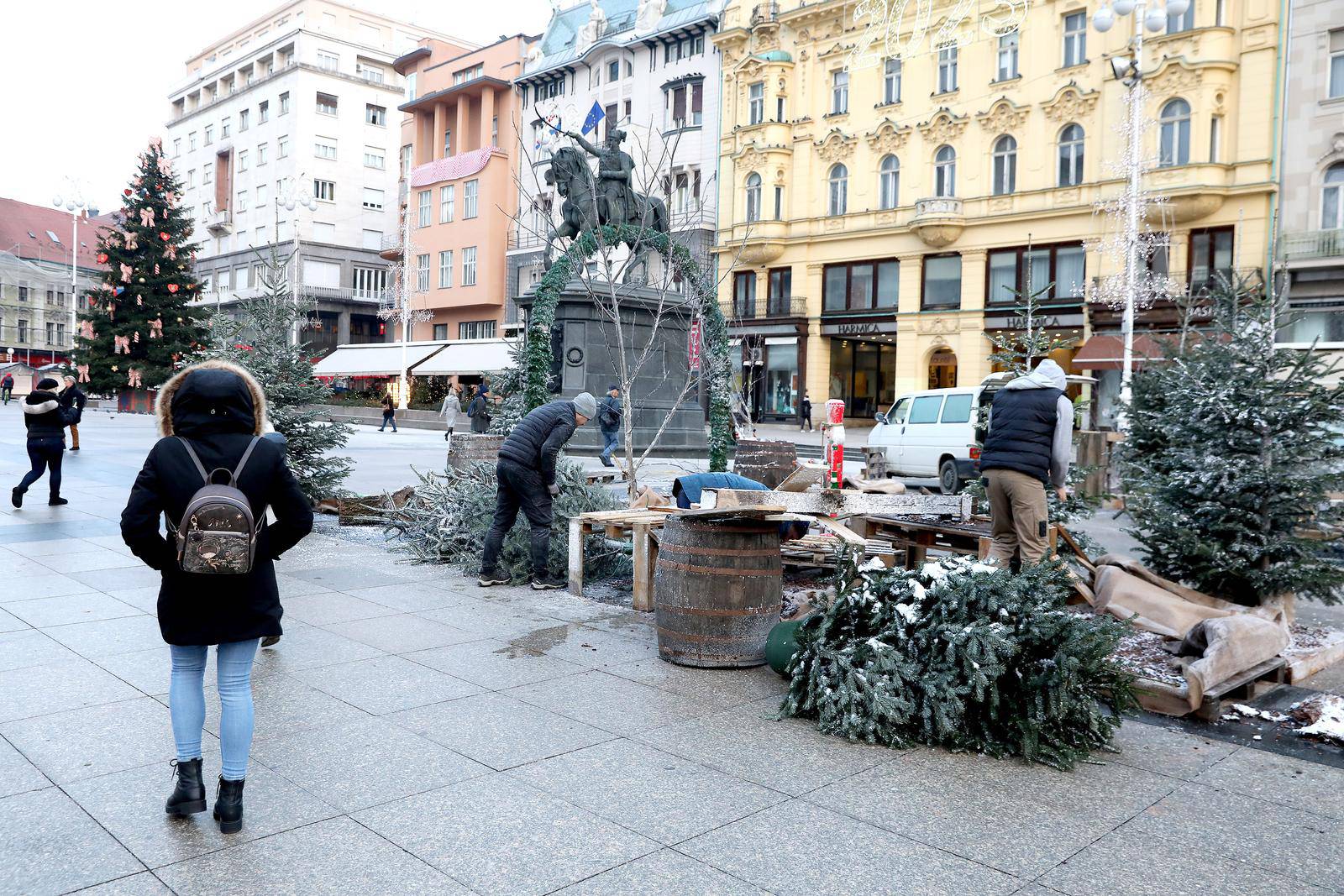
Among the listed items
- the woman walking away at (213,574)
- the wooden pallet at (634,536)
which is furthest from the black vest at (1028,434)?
the woman walking away at (213,574)

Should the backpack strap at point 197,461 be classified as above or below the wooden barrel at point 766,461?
above

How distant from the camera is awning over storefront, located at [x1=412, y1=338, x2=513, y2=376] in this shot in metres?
44.5

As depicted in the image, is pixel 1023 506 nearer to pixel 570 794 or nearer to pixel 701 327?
pixel 570 794

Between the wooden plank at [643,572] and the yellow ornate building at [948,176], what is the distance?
2142 centimetres

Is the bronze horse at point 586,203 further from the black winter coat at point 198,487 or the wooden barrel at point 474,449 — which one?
the black winter coat at point 198,487

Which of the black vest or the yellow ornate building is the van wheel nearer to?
the black vest

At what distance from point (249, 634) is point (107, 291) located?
48144 mm

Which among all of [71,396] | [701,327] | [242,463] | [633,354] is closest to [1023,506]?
[242,463]

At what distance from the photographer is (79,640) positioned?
6.36 meters

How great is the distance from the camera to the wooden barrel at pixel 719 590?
5938 mm

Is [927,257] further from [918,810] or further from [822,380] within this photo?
[918,810]

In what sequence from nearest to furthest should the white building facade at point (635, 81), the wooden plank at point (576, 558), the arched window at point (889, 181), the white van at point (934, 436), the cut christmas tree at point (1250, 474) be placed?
the cut christmas tree at point (1250, 474) → the wooden plank at point (576, 558) → the white van at point (934, 436) → the arched window at point (889, 181) → the white building facade at point (635, 81)

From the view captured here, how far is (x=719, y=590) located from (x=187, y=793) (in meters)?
2.99

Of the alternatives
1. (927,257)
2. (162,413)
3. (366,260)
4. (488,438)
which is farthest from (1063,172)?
(366,260)
